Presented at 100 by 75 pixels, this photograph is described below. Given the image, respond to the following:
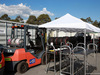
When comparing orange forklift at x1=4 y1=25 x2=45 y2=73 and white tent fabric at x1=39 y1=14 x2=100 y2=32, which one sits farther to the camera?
white tent fabric at x1=39 y1=14 x2=100 y2=32

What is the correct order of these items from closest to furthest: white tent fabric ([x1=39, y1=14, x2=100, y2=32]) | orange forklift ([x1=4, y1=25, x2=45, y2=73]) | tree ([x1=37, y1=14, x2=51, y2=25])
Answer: orange forklift ([x1=4, y1=25, x2=45, y2=73]) < white tent fabric ([x1=39, y1=14, x2=100, y2=32]) < tree ([x1=37, y1=14, x2=51, y2=25])

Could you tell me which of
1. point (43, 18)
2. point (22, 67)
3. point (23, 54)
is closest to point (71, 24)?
point (23, 54)

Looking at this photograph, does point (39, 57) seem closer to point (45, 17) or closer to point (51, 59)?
point (51, 59)

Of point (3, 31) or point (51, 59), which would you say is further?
point (3, 31)

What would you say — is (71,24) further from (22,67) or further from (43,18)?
(43,18)

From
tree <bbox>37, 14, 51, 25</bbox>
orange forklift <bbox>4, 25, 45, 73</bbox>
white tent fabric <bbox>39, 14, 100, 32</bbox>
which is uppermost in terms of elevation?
tree <bbox>37, 14, 51, 25</bbox>

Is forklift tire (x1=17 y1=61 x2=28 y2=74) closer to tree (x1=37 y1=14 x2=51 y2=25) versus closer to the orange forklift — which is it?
the orange forklift

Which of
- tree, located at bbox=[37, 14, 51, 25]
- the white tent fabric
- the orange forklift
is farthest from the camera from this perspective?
tree, located at bbox=[37, 14, 51, 25]

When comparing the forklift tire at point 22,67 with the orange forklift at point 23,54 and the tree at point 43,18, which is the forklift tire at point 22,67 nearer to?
the orange forklift at point 23,54

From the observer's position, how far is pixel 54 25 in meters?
6.29

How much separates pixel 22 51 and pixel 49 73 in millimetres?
1590

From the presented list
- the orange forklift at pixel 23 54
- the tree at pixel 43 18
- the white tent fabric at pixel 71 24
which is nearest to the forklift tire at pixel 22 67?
the orange forklift at pixel 23 54

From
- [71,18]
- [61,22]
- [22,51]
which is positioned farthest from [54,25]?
[22,51]

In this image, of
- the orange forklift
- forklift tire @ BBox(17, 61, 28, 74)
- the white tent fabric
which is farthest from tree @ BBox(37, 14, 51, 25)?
forklift tire @ BBox(17, 61, 28, 74)
